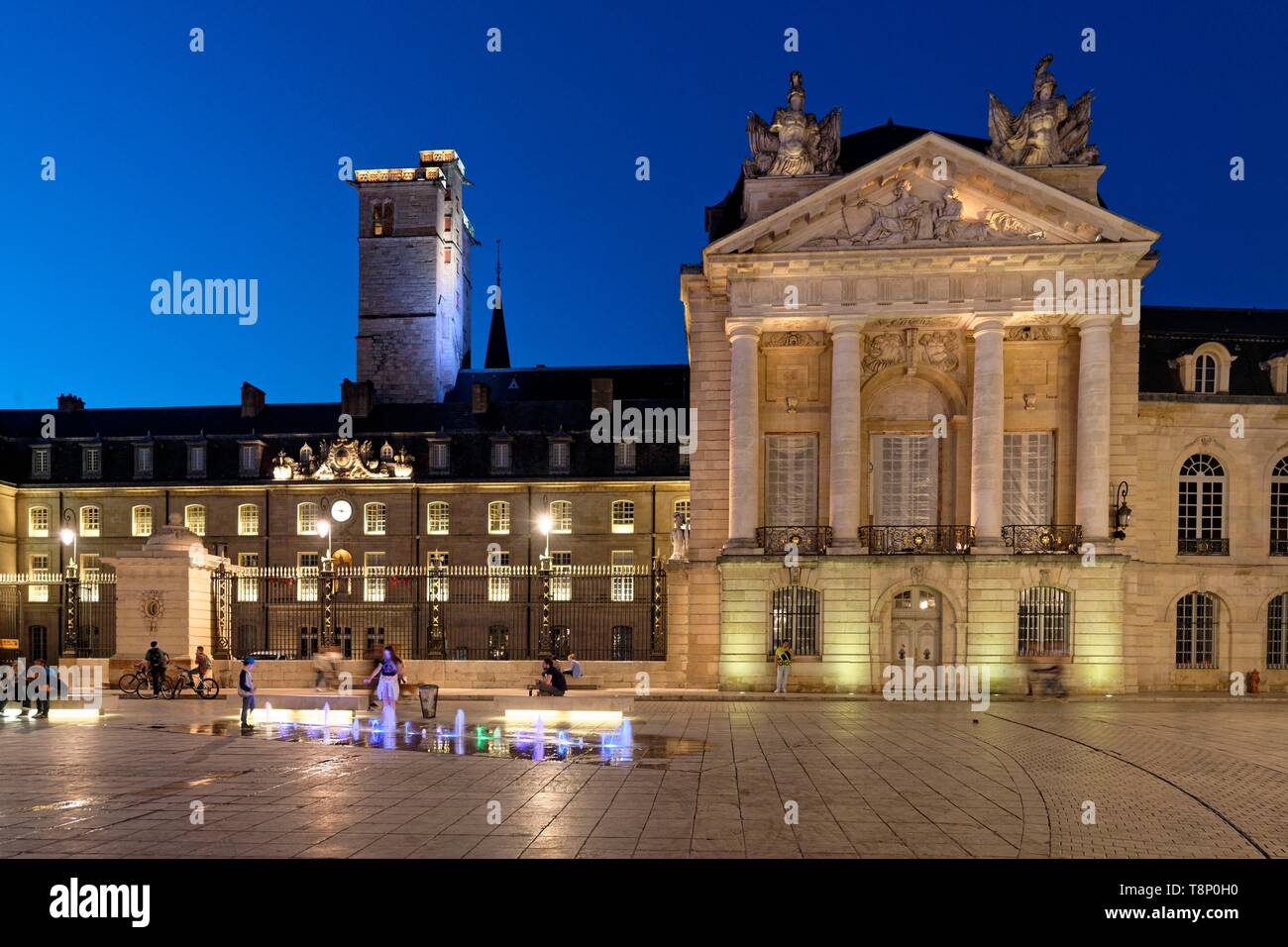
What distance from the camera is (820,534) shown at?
31.9m

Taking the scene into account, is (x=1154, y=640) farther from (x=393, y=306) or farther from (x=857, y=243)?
(x=393, y=306)

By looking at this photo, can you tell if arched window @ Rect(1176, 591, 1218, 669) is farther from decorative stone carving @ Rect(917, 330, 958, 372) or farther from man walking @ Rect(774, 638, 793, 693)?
man walking @ Rect(774, 638, 793, 693)

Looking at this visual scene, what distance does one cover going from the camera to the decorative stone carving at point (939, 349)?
107 feet

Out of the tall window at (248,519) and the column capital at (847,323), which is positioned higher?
the column capital at (847,323)

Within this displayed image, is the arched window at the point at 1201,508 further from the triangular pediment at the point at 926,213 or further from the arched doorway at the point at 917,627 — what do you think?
the arched doorway at the point at 917,627

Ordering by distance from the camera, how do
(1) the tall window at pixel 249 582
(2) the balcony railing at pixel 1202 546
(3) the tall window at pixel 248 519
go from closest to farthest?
(2) the balcony railing at pixel 1202 546, (1) the tall window at pixel 249 582, (3) the tall window at pixel 248 519

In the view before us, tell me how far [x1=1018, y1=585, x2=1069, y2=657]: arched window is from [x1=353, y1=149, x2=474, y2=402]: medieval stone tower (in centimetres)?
4849

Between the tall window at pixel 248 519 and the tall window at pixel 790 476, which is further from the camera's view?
the tall window at pixel 248 519

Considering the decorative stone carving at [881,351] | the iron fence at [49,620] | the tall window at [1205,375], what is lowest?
the iron fence at [49,620]

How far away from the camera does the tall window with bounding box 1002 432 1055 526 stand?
32094 mm

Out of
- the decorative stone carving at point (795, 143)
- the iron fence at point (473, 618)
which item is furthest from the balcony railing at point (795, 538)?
the iron fence at point (473, 618)

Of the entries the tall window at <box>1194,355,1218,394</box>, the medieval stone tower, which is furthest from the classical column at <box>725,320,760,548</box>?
the medieval stone tower

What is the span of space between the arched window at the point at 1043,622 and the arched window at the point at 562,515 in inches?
1174

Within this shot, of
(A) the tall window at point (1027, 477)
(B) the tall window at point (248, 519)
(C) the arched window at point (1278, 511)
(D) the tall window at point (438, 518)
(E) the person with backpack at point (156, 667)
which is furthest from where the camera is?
(B) the tall window at point (248, 519)
